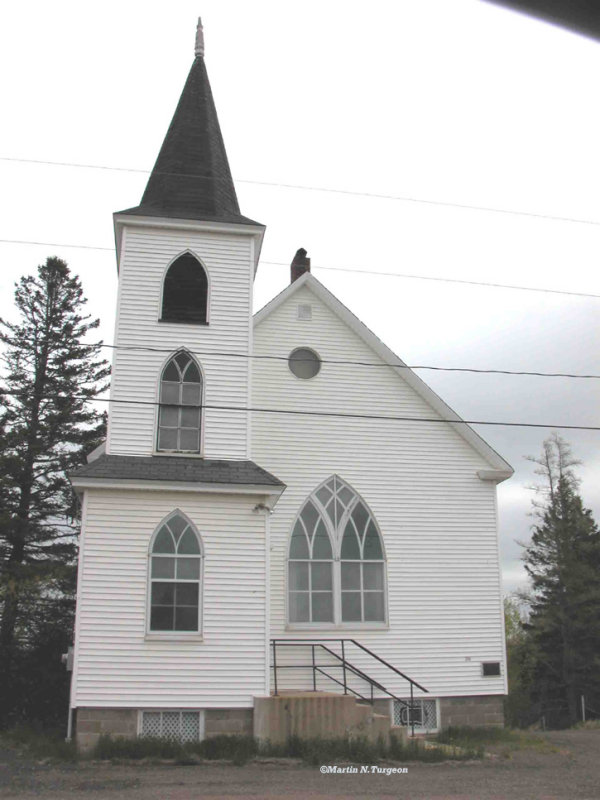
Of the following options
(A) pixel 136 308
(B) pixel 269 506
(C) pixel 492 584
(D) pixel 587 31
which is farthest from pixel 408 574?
(D) pixel 587 31

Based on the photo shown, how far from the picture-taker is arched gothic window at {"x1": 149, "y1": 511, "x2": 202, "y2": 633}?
44.4 ft

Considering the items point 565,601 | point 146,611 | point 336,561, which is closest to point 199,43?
point 336,561

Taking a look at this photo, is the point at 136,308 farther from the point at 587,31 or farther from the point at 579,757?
the point at 587,31

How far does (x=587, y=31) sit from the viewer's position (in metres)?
2.16

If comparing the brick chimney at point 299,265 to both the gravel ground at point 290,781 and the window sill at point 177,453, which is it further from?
the gravel ground at point 290,781

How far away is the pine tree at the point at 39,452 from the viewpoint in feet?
73.2

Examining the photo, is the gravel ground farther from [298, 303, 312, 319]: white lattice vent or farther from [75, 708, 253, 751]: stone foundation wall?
[298, 303, 312, 319]: white lattice vent

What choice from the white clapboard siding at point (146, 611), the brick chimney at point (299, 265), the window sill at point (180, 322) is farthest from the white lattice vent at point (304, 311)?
the white clapboard siding at point (146, 611)

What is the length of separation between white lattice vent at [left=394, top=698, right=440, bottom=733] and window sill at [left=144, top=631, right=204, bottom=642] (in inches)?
179

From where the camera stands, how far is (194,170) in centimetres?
1720

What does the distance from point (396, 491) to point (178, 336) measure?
209 inches

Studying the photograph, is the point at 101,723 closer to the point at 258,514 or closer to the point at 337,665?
the point at 258,514

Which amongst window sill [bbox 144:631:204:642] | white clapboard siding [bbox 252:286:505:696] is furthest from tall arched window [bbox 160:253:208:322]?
window sill [bbox 144:631:204:642]

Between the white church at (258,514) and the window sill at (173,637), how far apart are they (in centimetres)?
2
